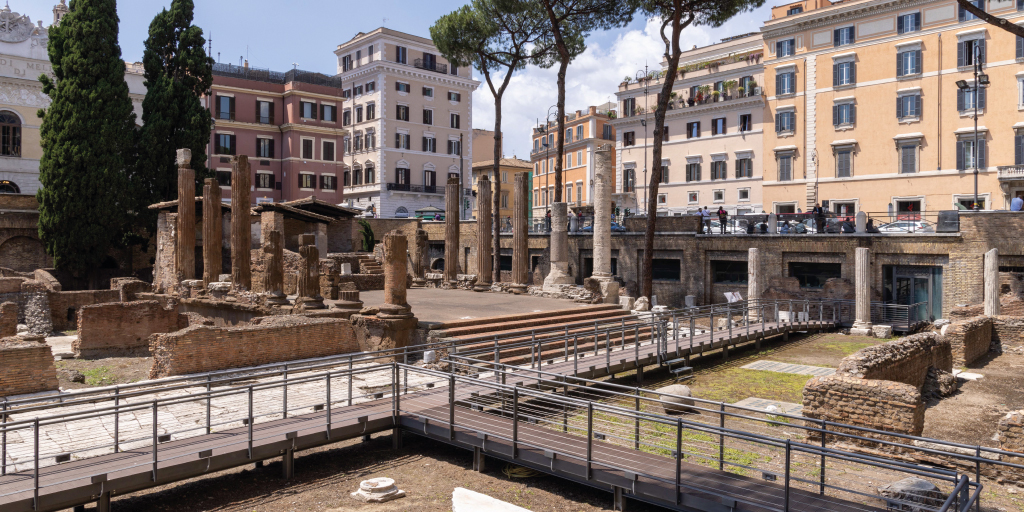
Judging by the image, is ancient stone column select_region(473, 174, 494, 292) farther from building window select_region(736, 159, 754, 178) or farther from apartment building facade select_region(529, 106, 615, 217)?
apartment building facade select_region(529, 106, 615, 217)

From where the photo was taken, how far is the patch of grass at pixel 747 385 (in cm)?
1409

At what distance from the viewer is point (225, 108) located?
47.5m

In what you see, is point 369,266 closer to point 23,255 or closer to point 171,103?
point 171,103

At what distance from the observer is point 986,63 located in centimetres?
3347

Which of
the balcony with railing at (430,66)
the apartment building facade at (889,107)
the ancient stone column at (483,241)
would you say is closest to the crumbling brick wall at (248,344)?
the ancient stone column at (483,241)

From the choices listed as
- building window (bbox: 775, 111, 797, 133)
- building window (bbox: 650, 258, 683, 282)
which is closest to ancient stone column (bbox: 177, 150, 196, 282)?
building window (bbox: 650, 258, 683, 282)

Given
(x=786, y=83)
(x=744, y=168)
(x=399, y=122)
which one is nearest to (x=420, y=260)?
(x=744, y=168)

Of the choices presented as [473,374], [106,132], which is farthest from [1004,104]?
[106,132]

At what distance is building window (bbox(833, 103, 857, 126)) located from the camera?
38.1 metres

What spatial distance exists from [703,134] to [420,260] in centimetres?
2254

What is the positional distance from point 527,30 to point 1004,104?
74.7 feet

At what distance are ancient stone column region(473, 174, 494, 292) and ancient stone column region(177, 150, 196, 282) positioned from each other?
10826mm

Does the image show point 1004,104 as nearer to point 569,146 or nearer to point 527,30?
point 527,30

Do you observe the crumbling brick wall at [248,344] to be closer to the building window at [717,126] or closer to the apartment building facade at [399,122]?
the building window at [717,126]
